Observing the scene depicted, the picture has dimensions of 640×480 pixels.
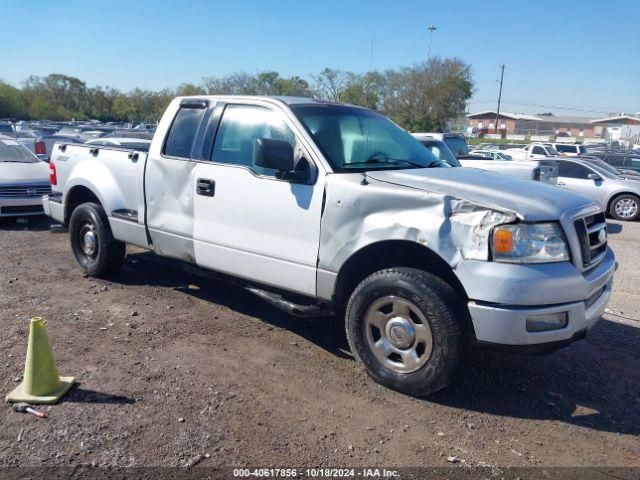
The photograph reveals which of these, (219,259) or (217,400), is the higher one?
(219,259)

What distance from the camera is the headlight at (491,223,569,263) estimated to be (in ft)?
11.0

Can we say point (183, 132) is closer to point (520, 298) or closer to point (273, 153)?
point (273, 153)

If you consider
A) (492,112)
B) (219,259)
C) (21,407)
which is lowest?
(21,407)

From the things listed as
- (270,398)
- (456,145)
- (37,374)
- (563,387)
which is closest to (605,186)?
(456,145)

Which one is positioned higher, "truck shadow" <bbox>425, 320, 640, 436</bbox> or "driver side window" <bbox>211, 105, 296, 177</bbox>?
"driver side window" <bbox>211, 105, 296, 177</bbox>

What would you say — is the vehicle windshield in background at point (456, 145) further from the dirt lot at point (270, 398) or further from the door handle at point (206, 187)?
the door handle at point (206, 187)

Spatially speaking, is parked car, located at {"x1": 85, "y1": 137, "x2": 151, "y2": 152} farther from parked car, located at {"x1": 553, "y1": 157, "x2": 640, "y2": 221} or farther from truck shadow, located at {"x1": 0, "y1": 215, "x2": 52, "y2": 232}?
parked car, located at {"x1": 553, "y1": 157, "x2": 640, "y2": 221}

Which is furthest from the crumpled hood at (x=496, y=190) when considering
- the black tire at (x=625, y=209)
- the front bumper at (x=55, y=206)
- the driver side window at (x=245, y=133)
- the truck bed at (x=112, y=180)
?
the black tire at (x=625, y=209)

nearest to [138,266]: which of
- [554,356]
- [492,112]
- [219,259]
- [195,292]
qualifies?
[195,292]

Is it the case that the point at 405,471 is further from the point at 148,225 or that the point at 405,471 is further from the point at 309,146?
the point at 148,225

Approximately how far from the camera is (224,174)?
4660mm

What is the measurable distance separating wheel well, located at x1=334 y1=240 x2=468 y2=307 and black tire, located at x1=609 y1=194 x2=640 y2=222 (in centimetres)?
1189

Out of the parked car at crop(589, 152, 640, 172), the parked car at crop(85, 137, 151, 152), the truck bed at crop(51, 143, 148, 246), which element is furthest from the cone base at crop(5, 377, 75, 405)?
the parked car at crop(589, 152, 640, 172)

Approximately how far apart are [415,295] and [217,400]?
4.83 ft
